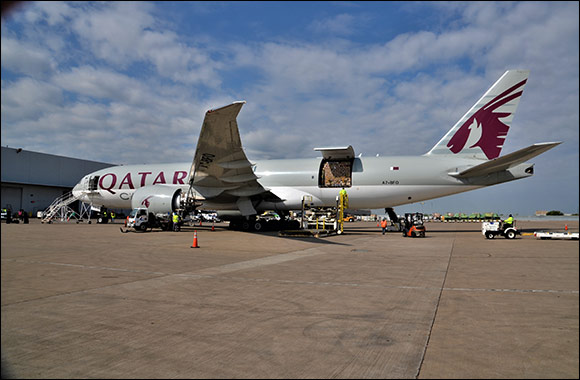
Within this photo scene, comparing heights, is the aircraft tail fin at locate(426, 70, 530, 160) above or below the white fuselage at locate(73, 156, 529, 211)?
above

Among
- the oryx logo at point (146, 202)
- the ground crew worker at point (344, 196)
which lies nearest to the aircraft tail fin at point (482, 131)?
the ground crew worker at point (344, 196)

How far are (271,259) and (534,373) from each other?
1000cm

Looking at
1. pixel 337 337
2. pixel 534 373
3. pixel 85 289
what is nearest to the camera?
pixel 534 373

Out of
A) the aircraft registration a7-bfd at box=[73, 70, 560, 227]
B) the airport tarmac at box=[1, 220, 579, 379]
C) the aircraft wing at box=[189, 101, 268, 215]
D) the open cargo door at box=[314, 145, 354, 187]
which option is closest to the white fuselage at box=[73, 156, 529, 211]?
the aircraft registration a7-bfd at box=[73, 70, 560, 227]

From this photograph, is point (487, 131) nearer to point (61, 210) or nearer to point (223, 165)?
point (223, 165)

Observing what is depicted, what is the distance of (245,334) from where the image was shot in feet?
16.4

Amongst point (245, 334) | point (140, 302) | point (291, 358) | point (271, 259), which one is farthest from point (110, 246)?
point (291, 358)

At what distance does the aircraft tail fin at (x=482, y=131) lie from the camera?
2362cm

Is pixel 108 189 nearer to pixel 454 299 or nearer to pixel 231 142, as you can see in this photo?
pixel 231 142

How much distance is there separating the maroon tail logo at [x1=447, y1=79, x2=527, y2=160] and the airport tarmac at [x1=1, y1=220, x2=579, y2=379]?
1671 cm

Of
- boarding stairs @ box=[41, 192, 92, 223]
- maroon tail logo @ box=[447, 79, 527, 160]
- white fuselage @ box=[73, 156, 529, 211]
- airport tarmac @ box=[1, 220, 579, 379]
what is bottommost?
airport tarmac @ box=[1, 220, 579, 379]

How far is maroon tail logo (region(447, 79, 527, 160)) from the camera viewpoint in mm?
23891

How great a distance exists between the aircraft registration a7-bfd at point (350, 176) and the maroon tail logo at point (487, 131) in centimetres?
5

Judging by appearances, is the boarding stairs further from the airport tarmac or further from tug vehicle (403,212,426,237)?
the airport tarmac
